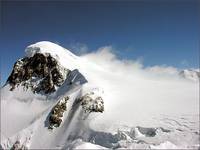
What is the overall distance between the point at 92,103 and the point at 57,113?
783 centimetres

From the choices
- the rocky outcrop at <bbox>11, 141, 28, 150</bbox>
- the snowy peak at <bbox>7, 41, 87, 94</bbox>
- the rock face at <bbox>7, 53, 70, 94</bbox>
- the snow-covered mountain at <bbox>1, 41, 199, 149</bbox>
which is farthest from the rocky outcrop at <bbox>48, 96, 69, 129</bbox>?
the rock face at <bbox>7, 53, 70, 94</bbox>

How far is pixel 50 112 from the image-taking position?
2084 inches

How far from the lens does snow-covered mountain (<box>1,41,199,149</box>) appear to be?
35812 mm

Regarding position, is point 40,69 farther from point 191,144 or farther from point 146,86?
point 191,144

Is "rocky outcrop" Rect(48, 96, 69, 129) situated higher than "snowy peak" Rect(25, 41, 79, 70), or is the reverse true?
"snowy peak" Rect(25, 41, 79, 70)

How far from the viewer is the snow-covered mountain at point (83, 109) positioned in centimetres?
3581

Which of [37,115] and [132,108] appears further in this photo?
[37,115]

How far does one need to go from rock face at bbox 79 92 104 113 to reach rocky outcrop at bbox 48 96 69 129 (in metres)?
4.00

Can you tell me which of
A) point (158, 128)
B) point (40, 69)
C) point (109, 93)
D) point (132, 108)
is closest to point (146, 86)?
point (109, 93)

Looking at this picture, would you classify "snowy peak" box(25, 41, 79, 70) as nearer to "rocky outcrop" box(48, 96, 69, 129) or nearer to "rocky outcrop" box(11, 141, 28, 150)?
"rocky outcrop" box(48, 96, 69, 129)

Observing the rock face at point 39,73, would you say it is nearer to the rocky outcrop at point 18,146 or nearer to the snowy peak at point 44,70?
the snowy peak at point 44,70

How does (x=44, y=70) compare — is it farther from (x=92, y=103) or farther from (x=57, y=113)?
(x=92, y=103)

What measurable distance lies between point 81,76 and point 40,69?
1324cm

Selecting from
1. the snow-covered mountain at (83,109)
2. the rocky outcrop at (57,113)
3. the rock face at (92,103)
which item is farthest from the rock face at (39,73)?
the rock face at (92,103)
